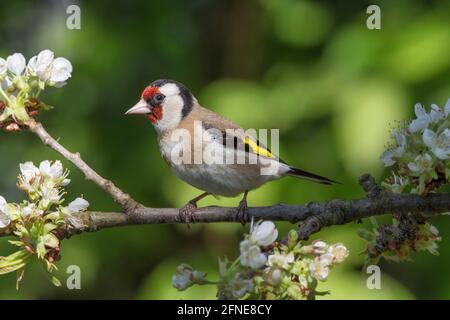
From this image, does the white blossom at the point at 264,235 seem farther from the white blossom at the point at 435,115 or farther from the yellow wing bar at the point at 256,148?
the yellow wing bar at the point at 256,148

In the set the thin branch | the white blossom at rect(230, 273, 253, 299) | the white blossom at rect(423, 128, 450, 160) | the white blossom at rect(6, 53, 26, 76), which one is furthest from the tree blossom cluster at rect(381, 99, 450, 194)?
the white blossom at rect(6, 53, 26, 76)

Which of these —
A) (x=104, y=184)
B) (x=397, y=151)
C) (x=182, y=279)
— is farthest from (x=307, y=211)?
(x=104, y=184)

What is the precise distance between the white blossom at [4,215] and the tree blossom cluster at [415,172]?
98cm

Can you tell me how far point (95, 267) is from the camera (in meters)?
4.24

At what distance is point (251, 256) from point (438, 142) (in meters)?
0.65

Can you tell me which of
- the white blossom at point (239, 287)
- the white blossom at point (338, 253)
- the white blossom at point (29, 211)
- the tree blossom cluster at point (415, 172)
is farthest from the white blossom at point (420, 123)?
the white blossom at point (29, 211)

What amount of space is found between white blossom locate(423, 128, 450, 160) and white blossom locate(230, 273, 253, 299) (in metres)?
0.66

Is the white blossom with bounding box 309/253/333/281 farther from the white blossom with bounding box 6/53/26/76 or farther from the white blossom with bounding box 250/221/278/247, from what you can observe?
the white blossom with bounding box 6/53/26/76

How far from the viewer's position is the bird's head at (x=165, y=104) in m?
2.84

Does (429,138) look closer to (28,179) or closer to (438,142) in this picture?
(438,142)

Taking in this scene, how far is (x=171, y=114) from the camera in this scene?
10.2 feet

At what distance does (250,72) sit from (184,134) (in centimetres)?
160
